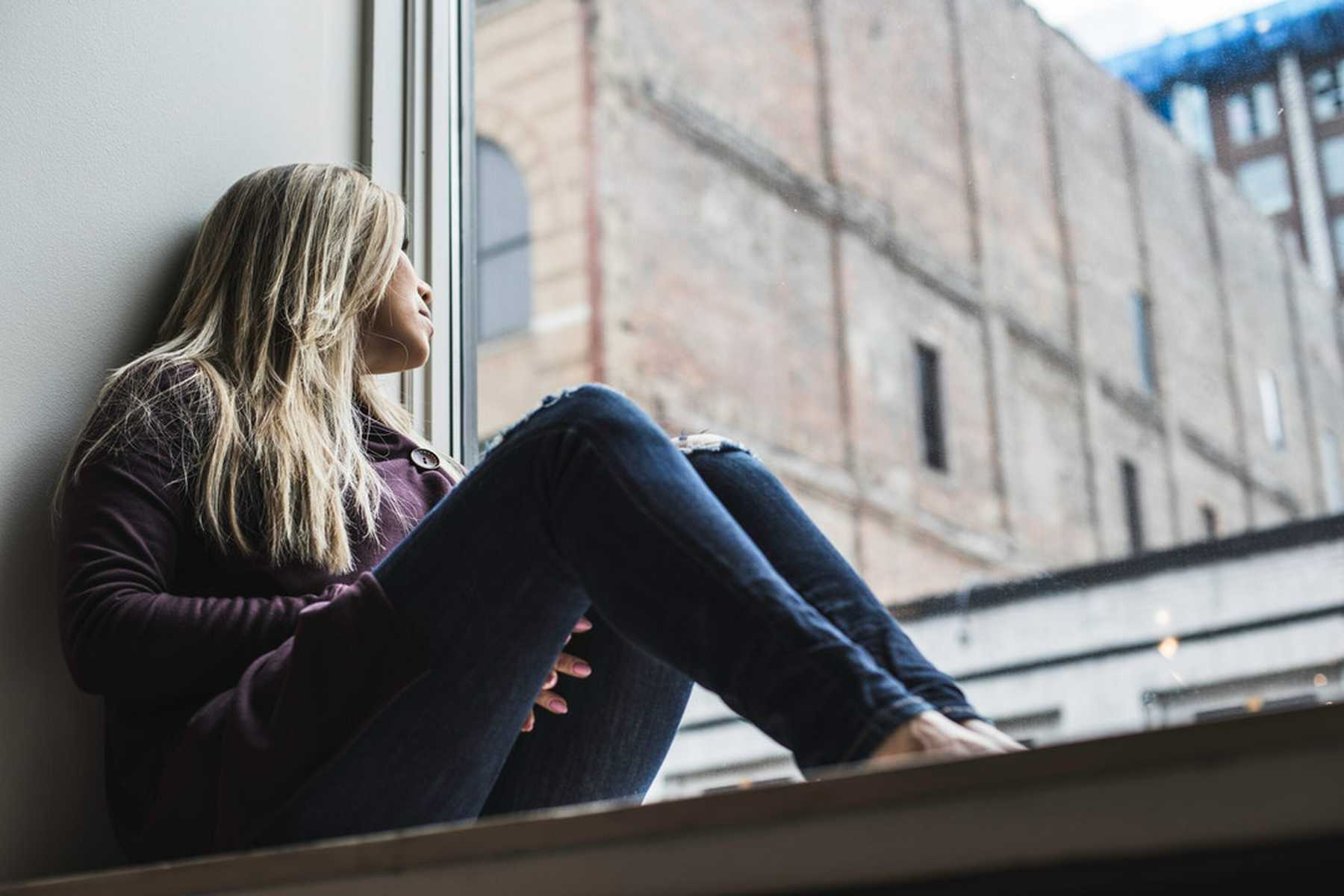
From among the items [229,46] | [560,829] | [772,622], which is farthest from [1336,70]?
[560,829]

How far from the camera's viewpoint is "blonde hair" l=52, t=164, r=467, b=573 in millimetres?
963

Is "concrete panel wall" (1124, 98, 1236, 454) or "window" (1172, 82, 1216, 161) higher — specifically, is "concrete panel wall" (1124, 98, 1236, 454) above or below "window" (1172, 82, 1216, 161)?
above

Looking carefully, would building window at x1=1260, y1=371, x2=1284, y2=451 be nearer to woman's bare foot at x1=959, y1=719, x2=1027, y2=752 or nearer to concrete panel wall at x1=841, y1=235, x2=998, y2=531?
concrete panel wall at x1=841, y1=235, x2=998, y2=531

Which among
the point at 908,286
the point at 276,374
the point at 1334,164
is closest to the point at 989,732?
the point at 276,374

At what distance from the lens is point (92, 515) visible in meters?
0.92

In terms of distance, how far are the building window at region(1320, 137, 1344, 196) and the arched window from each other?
305 inches

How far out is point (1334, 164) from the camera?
106 inches

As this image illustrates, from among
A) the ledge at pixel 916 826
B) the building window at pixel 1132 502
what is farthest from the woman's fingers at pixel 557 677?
the building window at pixel 1132 502

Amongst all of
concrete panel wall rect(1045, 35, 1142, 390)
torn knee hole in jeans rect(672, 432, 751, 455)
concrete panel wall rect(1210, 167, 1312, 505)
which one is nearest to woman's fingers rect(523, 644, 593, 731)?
torn knee hole in jeans rect(672, 432, 751, 455)

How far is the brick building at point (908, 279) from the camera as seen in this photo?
10.5 metres

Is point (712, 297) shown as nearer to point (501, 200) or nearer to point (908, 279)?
point (501, 200)

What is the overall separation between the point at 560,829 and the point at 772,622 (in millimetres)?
142

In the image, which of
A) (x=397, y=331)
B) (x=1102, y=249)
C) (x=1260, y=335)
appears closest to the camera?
(x=397, y=331)

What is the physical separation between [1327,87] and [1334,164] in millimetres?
960
